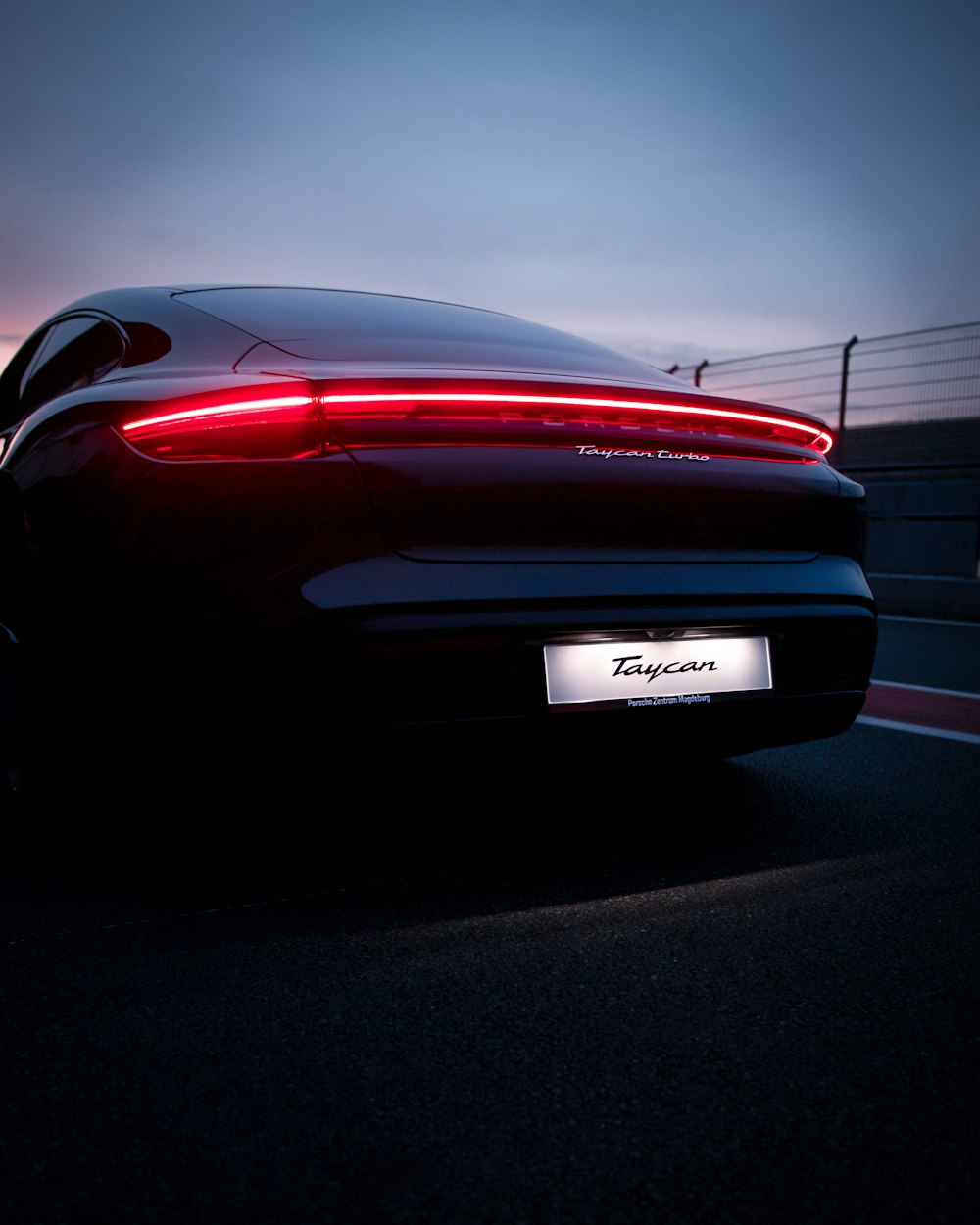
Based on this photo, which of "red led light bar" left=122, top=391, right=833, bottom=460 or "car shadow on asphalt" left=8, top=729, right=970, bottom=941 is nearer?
"red led light bar" left=122, top=391, right=833, bottom=460

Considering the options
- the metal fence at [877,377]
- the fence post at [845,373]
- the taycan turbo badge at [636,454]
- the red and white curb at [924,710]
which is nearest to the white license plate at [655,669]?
the taycan turbo badge at [636,454]

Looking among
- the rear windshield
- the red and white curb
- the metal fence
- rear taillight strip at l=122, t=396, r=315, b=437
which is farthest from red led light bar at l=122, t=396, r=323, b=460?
the metal fence

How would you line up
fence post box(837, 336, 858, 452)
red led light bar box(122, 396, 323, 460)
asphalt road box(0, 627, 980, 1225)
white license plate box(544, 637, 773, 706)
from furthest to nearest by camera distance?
fence post box(837, 336, 858, 452)
white license plate box(544, 637, 773, 706)
red led light bar box(122, 396, 323, 460)
asphalt road box(0, 627, 980, 1225)

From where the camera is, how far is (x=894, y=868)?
2598mm

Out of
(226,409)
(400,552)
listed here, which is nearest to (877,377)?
(400,552)

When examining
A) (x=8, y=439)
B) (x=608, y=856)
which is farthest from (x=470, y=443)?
(x=8, y=439)

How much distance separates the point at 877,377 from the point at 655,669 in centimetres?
925

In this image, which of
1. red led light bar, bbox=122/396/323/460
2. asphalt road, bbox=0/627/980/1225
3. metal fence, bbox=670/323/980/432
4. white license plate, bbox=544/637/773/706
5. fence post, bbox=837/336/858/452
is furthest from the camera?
fence post, bbox=837/336/858/452

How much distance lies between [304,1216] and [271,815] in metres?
1.62

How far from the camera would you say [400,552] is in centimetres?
215

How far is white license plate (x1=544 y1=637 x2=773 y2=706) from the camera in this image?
7.57 feet

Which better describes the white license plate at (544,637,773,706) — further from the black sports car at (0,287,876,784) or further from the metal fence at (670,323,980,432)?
the metal fence at (670,323,980,432)

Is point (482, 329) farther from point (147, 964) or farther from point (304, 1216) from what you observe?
point (304, 1216)

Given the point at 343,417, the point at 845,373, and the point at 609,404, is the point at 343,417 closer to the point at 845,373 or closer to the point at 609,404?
the point at 609,404
